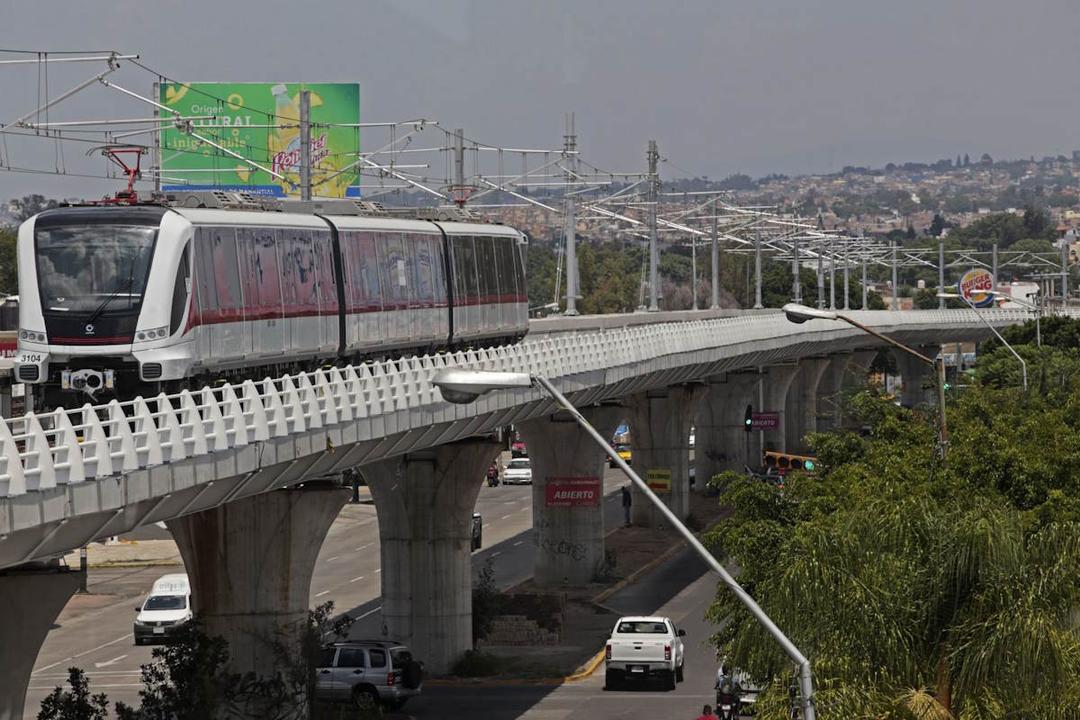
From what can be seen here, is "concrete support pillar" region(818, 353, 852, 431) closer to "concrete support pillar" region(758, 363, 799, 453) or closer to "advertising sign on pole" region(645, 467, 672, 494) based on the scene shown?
"concrete support pillar" region(758, 363, 799, 453)

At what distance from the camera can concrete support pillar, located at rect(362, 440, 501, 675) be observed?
2025 inches

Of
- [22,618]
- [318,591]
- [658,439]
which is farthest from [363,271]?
[658,439]

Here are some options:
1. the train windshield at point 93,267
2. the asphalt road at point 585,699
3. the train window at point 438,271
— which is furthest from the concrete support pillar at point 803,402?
the train windshield at point 93,267

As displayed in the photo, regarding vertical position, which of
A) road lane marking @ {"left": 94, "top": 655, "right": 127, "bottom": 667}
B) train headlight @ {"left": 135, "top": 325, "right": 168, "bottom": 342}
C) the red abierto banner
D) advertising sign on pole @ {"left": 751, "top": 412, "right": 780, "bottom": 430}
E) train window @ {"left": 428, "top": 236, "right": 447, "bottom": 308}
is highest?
train window @ {"left": 428, "top": 236, "right": 447, "bottom": 308}

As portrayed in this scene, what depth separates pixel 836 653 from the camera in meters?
22.6

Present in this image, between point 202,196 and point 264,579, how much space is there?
7.05 meters

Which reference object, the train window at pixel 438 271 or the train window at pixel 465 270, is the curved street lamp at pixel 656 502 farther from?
the train window at pixel 465 270

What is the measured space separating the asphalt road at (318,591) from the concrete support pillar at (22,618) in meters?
13.7

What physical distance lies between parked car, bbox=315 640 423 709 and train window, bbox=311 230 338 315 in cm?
660

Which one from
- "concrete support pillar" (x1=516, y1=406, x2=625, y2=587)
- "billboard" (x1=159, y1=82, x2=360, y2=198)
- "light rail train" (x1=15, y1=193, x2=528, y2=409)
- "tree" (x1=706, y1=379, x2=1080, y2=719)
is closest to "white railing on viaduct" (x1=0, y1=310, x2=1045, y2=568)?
"light rail train" (x1=15, y1=193, x2=528, y2=409)

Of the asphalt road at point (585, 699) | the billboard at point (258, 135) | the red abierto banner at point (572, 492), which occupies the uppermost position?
the billboard at point (258, 135)

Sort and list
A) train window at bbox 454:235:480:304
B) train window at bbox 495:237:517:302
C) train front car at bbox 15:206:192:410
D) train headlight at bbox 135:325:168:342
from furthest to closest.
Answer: train window at bbox 495:237:517:302, train window at bbox 454:235:480:304, train headlight at bbox 135:325:168:342, train front car at bbox 15:206:192:410

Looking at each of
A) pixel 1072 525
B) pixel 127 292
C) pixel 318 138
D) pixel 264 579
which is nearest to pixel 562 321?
pixel 318 138

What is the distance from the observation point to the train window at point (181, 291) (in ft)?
110
